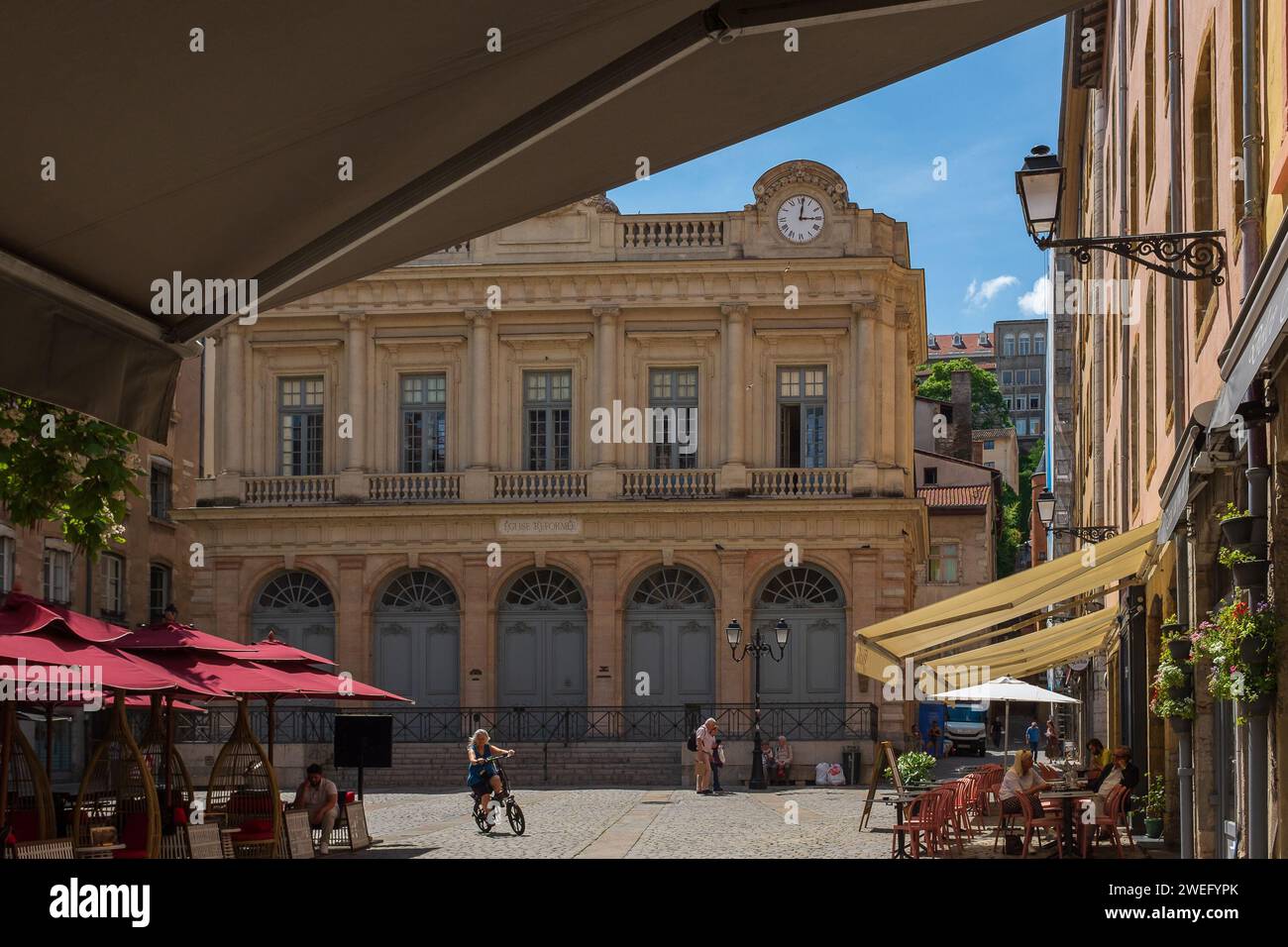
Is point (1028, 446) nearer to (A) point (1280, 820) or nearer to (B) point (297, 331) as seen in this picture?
(B) point (297, 331)

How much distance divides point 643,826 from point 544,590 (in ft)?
58.8

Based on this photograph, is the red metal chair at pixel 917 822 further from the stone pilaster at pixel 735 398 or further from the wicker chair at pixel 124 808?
the stone pilaster at pixel 735 398

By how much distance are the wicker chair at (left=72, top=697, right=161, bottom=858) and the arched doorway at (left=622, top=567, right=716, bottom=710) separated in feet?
77.5

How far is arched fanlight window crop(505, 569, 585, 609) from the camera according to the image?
135 feet

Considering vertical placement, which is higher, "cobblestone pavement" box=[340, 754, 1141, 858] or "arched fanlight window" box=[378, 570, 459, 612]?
"arched fanlight window" box=[378, 570, 459, 612]

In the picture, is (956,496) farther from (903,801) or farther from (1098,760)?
(903,801)

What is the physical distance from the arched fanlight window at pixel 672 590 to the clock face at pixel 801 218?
920 cm

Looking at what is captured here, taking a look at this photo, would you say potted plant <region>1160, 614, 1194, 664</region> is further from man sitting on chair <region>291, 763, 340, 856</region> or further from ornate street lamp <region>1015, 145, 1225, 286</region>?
man sitting on chair <region>291, 763, 340, 856</region>

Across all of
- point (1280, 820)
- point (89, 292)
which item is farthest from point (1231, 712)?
point (89, 292)

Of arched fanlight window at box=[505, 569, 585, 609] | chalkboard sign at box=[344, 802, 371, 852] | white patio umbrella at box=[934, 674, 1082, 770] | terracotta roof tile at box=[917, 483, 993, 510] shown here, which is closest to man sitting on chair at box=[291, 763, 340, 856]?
chalkboard sign at box=[344, 802, 371, 852]

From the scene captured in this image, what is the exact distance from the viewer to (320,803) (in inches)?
773

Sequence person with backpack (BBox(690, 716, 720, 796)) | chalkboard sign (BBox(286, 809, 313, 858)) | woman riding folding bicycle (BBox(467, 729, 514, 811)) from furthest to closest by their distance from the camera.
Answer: person with backpack (BBox(690, 716, 720, 796)), woman riding folding bicycle (BBox(467, 729, 514, 811)), chalkboard sign (BBox(286, 809, 313, 858))

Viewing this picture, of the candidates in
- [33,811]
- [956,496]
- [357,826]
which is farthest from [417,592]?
[956,496]

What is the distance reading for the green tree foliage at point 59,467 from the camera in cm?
1277
